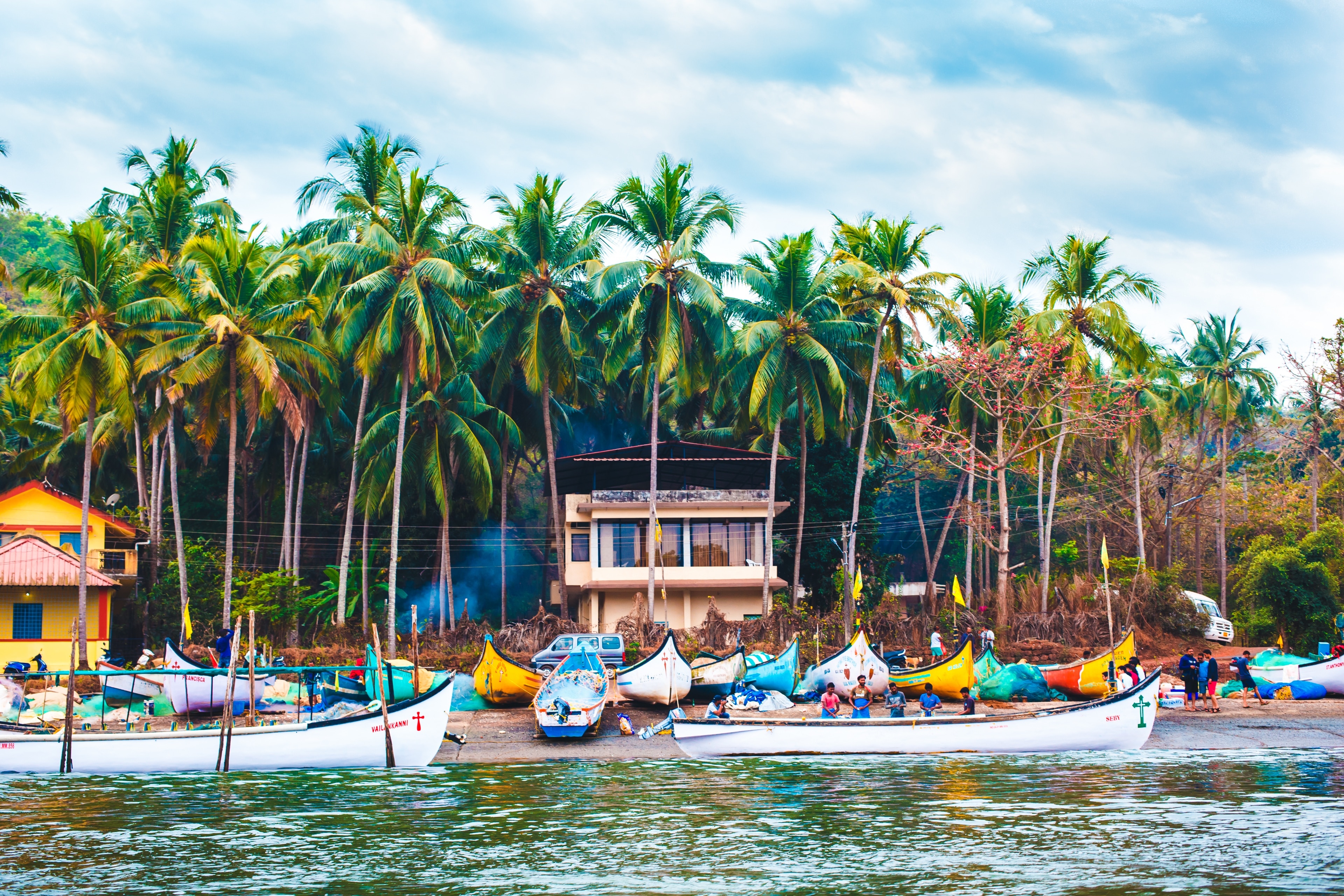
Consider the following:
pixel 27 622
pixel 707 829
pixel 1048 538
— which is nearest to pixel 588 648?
pixel 707 829

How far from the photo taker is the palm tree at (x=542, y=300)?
45781 millimetres

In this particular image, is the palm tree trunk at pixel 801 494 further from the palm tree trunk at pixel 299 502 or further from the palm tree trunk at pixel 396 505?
the palm tree trunk at pixel 299 502

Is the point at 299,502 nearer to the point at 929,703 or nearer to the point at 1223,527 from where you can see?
the point at 929,703

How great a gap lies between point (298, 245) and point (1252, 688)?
39.8 metres

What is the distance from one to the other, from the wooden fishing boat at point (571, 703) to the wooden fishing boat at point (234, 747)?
4.32 m

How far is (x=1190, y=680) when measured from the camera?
3130 cm

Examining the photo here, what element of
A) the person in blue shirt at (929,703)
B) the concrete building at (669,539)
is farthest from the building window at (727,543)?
the person in blue shirt at (929,703)

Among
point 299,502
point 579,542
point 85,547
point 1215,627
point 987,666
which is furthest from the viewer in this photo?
point 579,542

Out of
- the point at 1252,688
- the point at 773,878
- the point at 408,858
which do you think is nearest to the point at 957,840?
the point at 773,878

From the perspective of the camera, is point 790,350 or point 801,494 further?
point 801,494

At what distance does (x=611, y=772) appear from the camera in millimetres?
24094

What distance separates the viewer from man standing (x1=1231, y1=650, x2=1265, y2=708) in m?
32.7

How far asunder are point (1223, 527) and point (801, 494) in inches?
867

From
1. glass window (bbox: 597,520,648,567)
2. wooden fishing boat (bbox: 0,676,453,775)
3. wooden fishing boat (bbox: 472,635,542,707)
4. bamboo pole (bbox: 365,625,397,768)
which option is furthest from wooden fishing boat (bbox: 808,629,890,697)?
glass window (bbox: 597,520,648,567)
